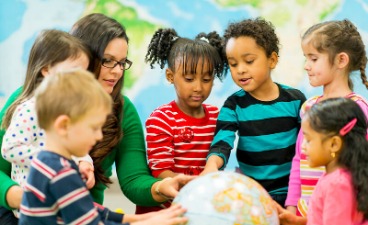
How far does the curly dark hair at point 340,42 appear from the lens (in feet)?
8.69

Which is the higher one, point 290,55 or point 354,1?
point 354,1

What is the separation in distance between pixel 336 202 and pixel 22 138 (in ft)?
3.81

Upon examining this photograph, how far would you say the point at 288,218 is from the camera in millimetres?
2379

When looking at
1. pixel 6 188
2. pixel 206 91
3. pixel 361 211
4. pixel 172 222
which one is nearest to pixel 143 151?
pixel 206 91

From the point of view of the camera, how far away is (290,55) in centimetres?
500

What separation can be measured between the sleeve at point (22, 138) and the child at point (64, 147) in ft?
1.28

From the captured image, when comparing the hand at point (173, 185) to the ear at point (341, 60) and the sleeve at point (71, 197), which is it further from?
the ear at point (341, 60)

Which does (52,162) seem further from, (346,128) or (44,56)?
(346,128)

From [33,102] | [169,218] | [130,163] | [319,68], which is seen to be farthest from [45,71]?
[319,68]

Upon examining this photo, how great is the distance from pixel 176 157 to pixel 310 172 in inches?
24.2

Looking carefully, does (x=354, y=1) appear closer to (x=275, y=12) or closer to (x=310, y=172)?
(x=275, y=12)

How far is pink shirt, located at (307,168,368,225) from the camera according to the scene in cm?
211

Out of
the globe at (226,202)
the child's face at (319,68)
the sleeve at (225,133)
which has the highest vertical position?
the child's face at (319,68)

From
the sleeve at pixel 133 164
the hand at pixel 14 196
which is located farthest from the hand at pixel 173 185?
the hand at pixel 14 196
